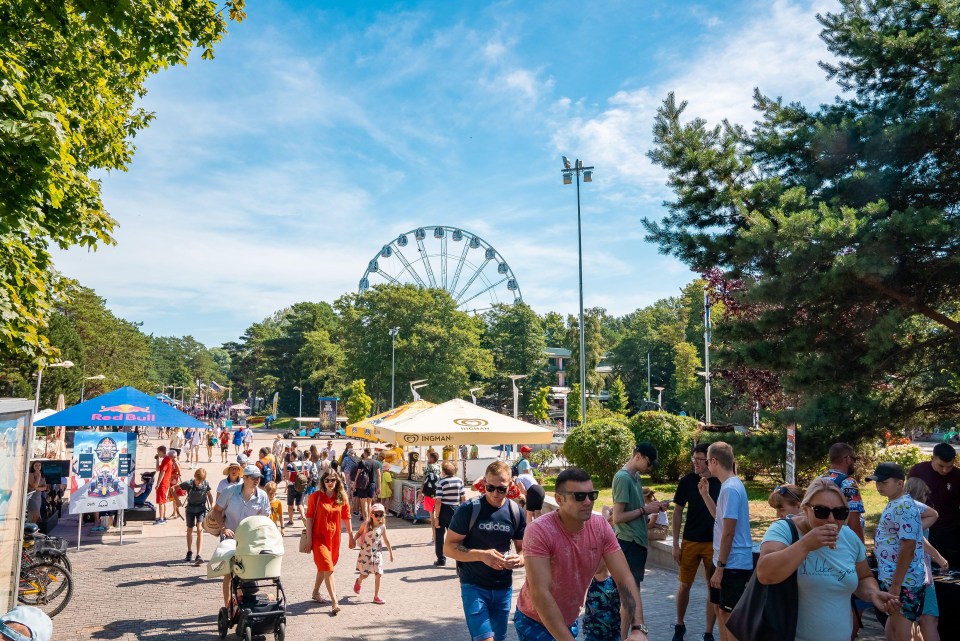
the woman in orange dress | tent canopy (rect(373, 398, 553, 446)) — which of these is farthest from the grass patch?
the woman in orange dress

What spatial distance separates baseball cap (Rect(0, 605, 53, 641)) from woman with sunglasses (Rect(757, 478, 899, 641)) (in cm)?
392

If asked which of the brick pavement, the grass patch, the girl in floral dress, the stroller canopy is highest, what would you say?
the stroller canopy

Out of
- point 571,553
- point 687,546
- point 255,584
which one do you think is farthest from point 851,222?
point 255,584

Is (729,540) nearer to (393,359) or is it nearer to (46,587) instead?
(46,587)

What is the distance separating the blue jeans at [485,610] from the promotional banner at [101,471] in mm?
9805

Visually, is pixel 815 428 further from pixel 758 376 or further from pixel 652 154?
pixel 758 376

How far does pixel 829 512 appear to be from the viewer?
3.48m

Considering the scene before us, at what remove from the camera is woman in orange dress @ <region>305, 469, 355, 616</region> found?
27.2 feet

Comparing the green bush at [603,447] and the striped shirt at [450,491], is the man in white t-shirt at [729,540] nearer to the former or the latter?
the striped shirt at [450,491]

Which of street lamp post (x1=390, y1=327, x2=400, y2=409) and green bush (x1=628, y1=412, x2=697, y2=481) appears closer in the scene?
green bush (x1=628, y1=412, x2=697, y2=481)

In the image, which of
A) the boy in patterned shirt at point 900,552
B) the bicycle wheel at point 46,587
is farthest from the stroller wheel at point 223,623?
the boy in patterned shirt at point 900,552

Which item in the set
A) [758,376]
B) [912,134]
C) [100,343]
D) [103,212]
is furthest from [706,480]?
[100,343]

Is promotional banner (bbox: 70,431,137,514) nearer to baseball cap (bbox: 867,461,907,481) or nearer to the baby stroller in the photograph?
the baby stroller

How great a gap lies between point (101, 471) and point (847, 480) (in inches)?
478
